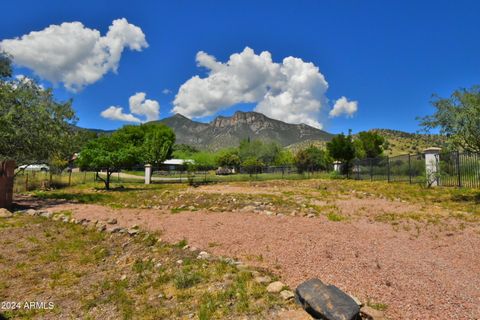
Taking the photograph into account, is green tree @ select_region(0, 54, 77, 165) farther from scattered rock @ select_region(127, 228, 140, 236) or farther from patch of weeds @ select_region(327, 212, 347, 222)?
patch of weeds @ select_region(327, 212, 347, 222)

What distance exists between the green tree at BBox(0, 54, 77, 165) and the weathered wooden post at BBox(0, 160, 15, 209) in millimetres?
1477

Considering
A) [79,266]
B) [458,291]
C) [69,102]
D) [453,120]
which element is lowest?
[79,266]

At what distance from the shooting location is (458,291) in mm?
3482

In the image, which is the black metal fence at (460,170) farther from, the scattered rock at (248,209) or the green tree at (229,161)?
the green tree at (229,161)

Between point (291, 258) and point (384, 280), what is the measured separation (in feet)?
4.69

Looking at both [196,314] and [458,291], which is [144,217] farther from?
[458,291]

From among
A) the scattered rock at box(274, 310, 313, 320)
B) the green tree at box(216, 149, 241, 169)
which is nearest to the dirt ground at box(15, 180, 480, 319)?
the scattered rock at box(274, 310, 313, 320)

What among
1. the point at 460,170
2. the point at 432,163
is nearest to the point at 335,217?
the point at 460,170

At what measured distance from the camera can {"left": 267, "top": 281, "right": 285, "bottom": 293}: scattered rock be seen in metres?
3.50

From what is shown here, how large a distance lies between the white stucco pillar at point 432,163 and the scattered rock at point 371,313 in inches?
610

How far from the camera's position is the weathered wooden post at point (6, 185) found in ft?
35.3

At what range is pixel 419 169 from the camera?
62.5ft

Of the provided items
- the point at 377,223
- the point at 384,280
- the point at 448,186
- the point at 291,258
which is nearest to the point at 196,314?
the point at 291,258

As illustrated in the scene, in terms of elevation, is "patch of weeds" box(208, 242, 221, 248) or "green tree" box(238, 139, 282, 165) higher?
"green tree" box(238, 139, 282, 165)
